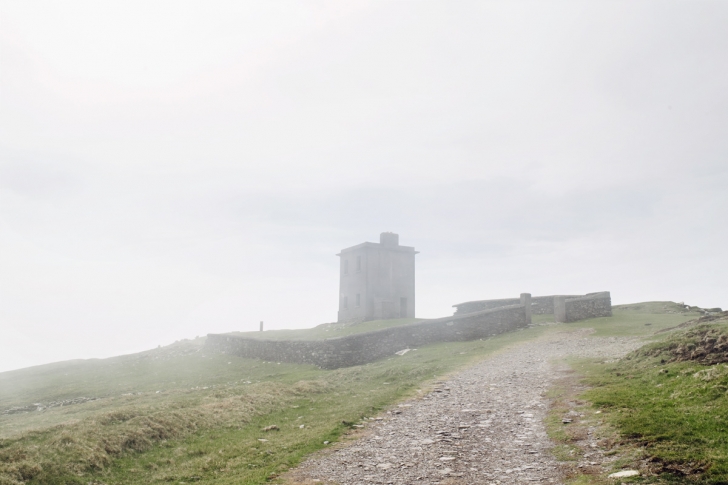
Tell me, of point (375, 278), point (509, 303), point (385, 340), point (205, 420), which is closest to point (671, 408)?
point (205, 420)

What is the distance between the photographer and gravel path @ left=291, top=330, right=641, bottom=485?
8.12 metres

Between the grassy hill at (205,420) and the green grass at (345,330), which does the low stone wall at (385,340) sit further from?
the green grass at (345,330)

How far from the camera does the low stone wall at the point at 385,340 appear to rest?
2698 centimetres

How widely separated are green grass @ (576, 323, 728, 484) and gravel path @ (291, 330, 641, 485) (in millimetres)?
1198

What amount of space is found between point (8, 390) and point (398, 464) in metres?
32.0

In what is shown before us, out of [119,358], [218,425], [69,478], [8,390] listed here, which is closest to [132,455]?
[69,478]

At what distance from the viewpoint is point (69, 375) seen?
1347 inches

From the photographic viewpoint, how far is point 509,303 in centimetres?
4166

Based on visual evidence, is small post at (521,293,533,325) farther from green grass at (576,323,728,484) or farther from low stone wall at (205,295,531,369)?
green grass at (576,323,728,484)

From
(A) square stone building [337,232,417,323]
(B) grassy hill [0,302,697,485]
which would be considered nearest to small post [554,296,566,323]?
(B) grassy hill [0,302,697,485]

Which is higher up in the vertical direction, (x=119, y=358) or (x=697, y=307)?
(x=697, y=307)

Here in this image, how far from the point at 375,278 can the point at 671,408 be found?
133 feet

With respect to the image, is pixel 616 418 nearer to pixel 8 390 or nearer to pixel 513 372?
pixel 513 372

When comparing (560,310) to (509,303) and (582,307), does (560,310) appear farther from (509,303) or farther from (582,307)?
(509,303)
